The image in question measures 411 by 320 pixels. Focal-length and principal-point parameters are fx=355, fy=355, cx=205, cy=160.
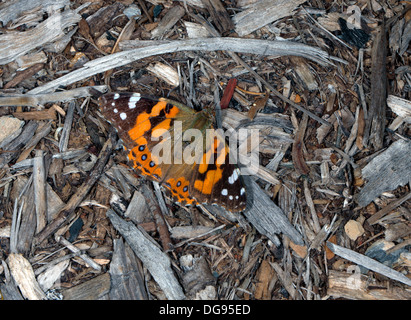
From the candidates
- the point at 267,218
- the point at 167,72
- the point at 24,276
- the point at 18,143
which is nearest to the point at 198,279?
the point at 267,218

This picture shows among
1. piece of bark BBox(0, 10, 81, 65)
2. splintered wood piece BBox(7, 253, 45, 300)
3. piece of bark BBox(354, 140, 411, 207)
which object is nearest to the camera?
splintered wood piece BBox(7, 253, 45, 300)

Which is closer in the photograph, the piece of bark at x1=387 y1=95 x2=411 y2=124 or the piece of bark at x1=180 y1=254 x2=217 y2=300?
the piece of bark at x1=180 y1=254 x2=217 y2=300

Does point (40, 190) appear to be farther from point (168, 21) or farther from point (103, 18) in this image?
point (168, 21)

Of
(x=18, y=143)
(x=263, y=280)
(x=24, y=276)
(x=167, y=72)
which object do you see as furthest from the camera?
(x=167, y=72)

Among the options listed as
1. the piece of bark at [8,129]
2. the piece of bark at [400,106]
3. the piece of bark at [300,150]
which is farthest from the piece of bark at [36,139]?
the piece of bark at [400,106]

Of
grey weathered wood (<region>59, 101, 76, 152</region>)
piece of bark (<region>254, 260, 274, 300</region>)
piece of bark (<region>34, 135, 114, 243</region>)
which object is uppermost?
grey weathered wood (<region>59, 101, 76, 152</region>)

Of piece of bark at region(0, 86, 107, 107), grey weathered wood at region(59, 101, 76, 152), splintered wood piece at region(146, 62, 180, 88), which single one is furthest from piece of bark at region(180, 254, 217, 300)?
piece of bark at region(0, 86, 107, 107)

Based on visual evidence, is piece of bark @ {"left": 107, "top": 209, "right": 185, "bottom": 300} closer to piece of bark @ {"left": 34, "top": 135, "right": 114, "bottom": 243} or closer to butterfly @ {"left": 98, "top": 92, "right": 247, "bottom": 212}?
piece of bark @ {"left": 34, "top": 135, "right": 114, "bottom": 243}
